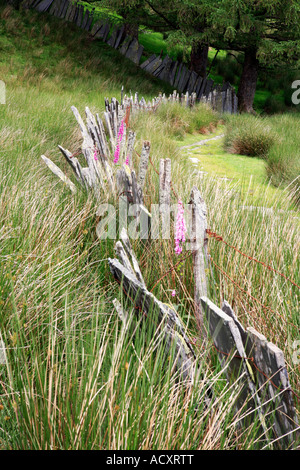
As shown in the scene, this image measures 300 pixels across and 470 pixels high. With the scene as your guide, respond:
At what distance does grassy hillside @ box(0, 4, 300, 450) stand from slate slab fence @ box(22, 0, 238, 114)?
7.69 m

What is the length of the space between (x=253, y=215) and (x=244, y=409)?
1576 mm

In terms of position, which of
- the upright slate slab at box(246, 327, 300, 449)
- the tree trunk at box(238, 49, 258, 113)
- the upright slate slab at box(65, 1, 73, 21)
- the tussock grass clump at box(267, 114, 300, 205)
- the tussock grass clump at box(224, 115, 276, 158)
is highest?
the upright slate slab at box(65, 1, 73, 21)

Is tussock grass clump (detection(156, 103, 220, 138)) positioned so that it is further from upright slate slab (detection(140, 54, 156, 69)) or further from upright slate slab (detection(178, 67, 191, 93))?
upright slate slab (detection(140, 54, 156, 69))

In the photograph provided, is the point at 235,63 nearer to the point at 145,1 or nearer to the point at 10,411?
the point at 145,1

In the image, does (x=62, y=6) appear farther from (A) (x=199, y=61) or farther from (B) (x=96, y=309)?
(B) (x=96, y=309)

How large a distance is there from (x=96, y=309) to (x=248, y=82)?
11.7 m

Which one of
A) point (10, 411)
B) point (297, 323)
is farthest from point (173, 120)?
point (10, 411)

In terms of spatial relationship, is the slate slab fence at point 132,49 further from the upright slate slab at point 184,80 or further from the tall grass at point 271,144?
the tall grass at point 271,144

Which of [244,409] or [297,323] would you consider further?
[297,323]

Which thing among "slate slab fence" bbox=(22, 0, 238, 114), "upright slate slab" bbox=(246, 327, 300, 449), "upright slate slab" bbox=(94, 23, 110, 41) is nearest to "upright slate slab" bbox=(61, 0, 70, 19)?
"slate slab fence" bbox=(22, 0, 238, 114)

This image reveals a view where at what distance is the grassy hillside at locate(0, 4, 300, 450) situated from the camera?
3.54 feet

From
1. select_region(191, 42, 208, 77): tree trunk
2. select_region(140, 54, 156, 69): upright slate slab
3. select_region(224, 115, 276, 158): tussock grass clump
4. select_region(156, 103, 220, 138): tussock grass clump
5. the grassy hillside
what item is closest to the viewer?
the grassy hillside
